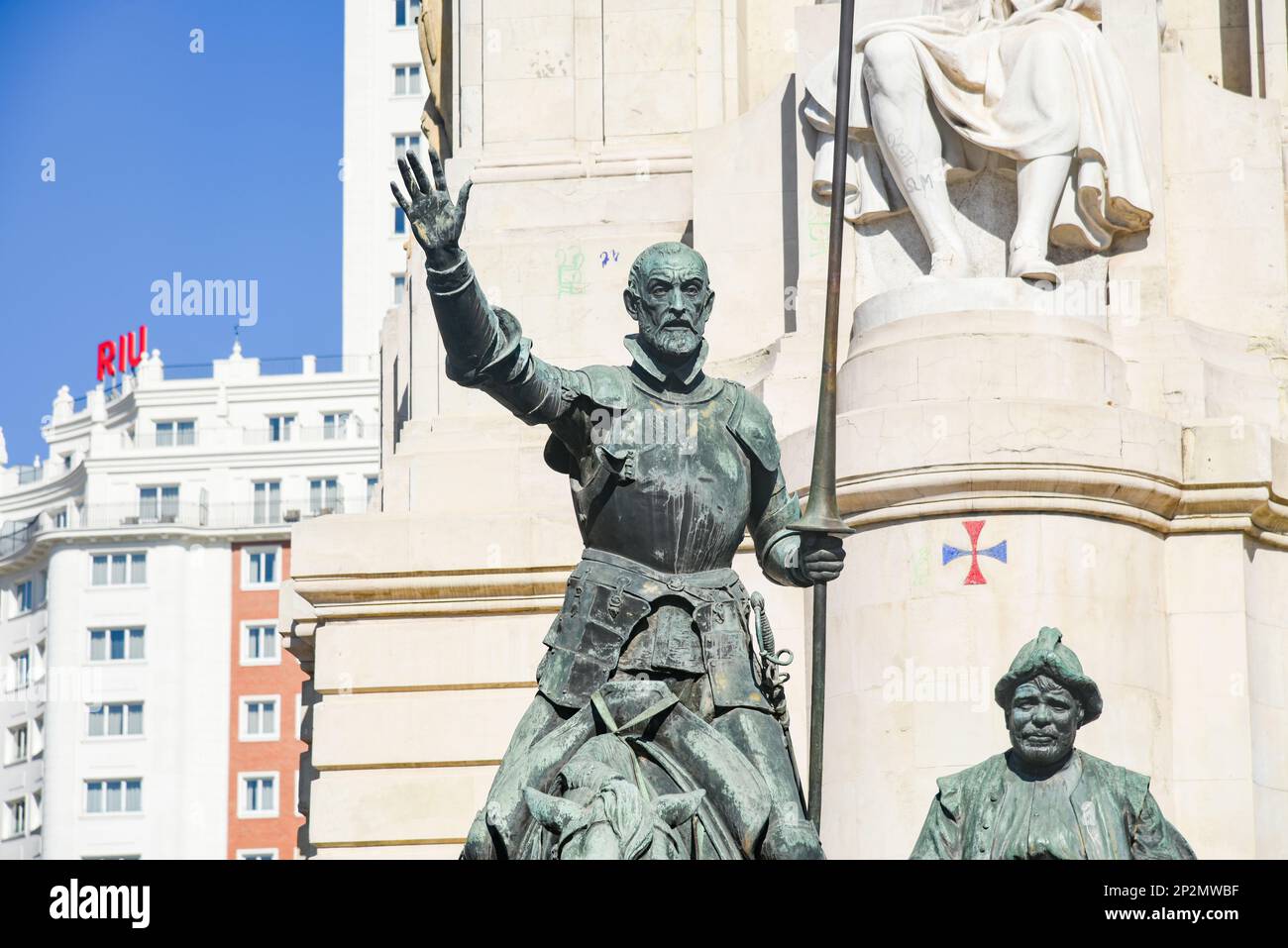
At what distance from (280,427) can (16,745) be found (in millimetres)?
14515

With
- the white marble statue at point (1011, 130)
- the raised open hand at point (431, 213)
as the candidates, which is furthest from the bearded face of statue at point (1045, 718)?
the white marble statue at point (1011, 130)

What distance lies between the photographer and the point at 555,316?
24156mm

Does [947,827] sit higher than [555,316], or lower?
lower

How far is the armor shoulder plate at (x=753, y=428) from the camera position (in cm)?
1424

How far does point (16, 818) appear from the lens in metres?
105

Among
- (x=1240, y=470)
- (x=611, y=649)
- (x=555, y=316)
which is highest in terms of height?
(x=555, y=316)

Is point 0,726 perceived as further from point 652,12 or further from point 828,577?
point 828,577

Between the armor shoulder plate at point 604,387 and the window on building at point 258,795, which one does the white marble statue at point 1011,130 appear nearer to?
the armor shoulder plate at point 604,387

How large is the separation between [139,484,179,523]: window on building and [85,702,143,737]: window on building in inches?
287

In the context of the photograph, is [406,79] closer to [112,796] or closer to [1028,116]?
[112,796]

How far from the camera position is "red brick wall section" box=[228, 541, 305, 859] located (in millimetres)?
97562

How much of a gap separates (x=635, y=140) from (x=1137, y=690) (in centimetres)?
653

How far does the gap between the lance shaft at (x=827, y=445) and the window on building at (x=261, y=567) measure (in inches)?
3508
